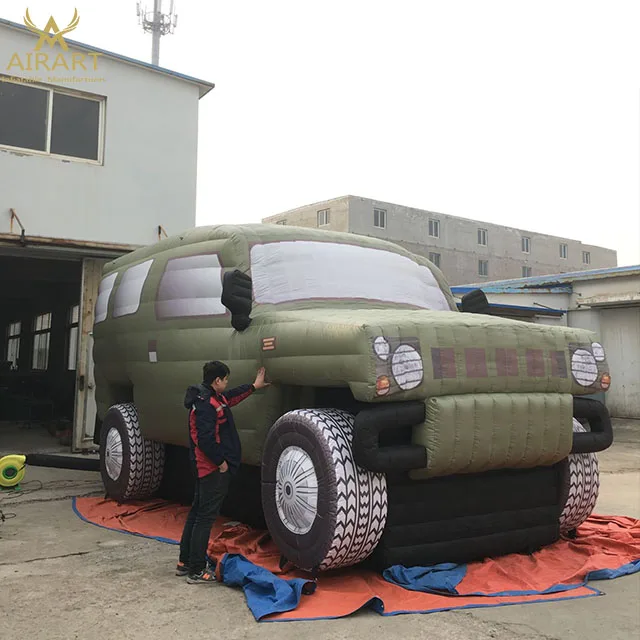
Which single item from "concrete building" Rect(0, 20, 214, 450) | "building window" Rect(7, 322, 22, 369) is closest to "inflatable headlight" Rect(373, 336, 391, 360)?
"concrete building" Rect(0, 20, 214, 450)

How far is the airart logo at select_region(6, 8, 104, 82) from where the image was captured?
1005cm

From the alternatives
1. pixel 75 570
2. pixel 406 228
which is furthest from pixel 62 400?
pixel 406 228

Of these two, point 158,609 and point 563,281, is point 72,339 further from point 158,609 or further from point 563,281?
point 563,281

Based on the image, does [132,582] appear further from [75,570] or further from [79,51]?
[79,51]

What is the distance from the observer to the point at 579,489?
14.5 feet

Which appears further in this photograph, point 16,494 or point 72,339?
point 72,339

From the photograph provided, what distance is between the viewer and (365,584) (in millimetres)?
3633

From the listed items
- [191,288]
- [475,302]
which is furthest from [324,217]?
[191,288]

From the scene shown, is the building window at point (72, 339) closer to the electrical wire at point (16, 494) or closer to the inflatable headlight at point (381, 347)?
the electrical wire at point (16, 494)

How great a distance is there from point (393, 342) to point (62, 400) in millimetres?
13046

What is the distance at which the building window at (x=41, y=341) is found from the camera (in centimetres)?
1658

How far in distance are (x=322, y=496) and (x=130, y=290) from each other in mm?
3069

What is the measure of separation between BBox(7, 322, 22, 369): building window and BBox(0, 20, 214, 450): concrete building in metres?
10.4

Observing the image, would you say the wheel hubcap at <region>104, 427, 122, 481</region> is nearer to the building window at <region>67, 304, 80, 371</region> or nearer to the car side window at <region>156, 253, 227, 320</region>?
the car side window at <region>156, 253, 227, 320</region>
